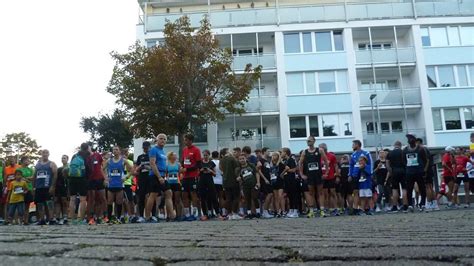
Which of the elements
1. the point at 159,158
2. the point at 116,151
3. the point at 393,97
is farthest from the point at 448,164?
the point at 393,97

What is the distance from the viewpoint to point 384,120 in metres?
34.8

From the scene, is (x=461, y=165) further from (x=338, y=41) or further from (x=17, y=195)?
(x=338, y=41)

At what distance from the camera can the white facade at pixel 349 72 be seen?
3297cm

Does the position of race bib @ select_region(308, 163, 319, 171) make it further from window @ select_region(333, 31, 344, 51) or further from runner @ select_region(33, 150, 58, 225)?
window @ select_region(333, 31, 344, 51)

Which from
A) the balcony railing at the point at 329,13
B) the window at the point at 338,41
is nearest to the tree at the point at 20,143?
the balcony railing at the point at 329,13

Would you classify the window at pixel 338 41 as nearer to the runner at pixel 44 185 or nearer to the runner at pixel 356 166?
the runner at pixel 356 166

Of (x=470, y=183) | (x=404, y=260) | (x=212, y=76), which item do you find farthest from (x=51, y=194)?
(x=212, y=76)

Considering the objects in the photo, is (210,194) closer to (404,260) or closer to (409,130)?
(404,260)

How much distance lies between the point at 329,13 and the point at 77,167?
27269 mm

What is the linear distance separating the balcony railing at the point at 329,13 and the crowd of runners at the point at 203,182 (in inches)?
853

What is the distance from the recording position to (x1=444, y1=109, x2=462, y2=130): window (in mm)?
33125

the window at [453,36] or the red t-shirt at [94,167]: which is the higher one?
the window at [453,36]

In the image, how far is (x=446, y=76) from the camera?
33.8 m

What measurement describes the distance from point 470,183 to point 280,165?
5595mm
